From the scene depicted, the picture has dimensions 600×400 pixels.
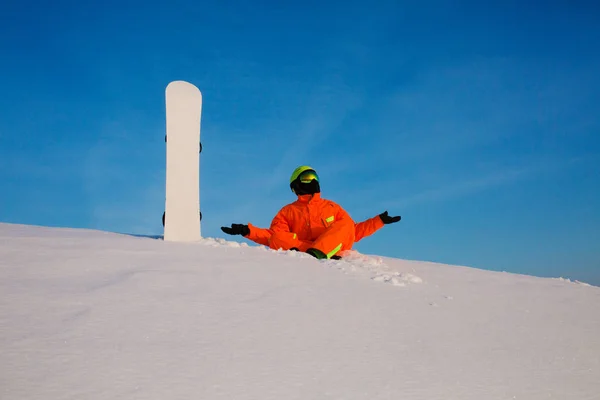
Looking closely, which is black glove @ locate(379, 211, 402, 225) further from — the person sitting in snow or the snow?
the snow

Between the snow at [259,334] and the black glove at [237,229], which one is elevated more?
the black glove at [237,229]

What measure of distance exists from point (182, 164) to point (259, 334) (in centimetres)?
271

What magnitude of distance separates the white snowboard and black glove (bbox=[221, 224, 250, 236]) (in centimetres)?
26

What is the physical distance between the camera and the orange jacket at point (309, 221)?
412 centimetres

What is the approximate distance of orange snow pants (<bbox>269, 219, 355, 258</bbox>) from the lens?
12.2 ft

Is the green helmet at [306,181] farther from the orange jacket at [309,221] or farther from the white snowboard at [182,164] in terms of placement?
the white snowboard at [182,164]

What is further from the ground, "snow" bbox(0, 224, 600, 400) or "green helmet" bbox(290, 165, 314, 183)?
"green helmet" bbox(290, 165, 314, 183)

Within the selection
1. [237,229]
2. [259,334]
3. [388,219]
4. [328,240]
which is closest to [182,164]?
[237,229]

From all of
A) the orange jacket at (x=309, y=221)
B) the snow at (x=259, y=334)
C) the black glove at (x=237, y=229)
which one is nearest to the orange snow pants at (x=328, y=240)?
the orange jacket at (x=309, y=221)

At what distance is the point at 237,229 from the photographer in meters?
4.09

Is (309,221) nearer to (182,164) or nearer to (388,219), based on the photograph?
(388,219)

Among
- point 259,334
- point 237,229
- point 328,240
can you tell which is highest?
point 237,229

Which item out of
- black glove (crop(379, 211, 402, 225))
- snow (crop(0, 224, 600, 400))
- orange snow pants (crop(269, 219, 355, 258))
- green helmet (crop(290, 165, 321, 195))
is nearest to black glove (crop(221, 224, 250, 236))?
orange snow pants (crop(269, 219, 355, 258))

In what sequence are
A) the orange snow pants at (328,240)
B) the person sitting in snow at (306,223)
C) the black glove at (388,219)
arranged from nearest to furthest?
the orange snow pants at (328,240)
the person sitting in snow at (306,223)
the black glove at (388,219)
